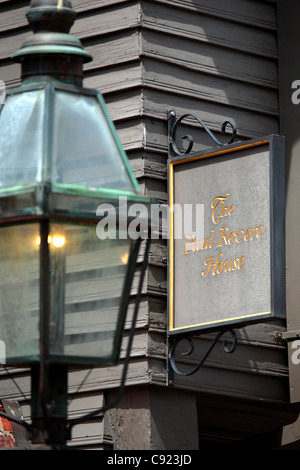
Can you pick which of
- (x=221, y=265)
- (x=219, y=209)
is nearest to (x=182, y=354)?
(x=221, y=265)

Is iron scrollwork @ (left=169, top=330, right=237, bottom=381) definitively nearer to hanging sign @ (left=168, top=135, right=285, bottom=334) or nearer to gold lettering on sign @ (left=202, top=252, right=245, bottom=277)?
hanging sign @ (left=168, top=135, right=285, bottom=334)

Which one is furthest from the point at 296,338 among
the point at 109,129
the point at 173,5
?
the point at 109,129

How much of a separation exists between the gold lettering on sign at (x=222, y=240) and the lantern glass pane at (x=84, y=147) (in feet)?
8.64

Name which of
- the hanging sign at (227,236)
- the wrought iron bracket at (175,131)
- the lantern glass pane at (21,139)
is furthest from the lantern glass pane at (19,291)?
the wrought iron bracket at (175,131)

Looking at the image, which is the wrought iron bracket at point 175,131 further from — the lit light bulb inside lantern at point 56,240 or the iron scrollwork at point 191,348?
the lit light bulb inside lantern at point 56,240

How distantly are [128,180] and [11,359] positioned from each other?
617 millimetres

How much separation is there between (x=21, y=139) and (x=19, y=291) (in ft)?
1.46

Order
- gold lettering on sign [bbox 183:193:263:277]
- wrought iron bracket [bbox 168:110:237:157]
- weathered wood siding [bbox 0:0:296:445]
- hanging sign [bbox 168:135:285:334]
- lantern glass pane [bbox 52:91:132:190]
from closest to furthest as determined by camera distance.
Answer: lantern glass pane [bbox 52:91:132:190]
hanging sign [bbox 168:135:285:334]
gold lettering on sign [bbox 183:193:263:277]
weathered wood siding [bbox 0:0:296:445]
wrought iron bracket [bbox 168:110:237:157]

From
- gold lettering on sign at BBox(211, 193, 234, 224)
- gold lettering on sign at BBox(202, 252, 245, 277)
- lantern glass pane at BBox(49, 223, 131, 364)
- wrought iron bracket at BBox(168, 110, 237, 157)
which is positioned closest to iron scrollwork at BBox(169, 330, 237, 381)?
gold lettering on sign at BBox(202, 252, 245, 277)

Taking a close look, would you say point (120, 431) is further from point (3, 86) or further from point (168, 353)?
point (3, 86)

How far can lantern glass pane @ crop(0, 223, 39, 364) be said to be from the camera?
286 centimetres

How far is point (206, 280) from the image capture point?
5793 millimetres

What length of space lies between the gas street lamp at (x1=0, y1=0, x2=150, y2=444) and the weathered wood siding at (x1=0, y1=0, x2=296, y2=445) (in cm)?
286

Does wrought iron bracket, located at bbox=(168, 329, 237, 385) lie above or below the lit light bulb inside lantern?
above
